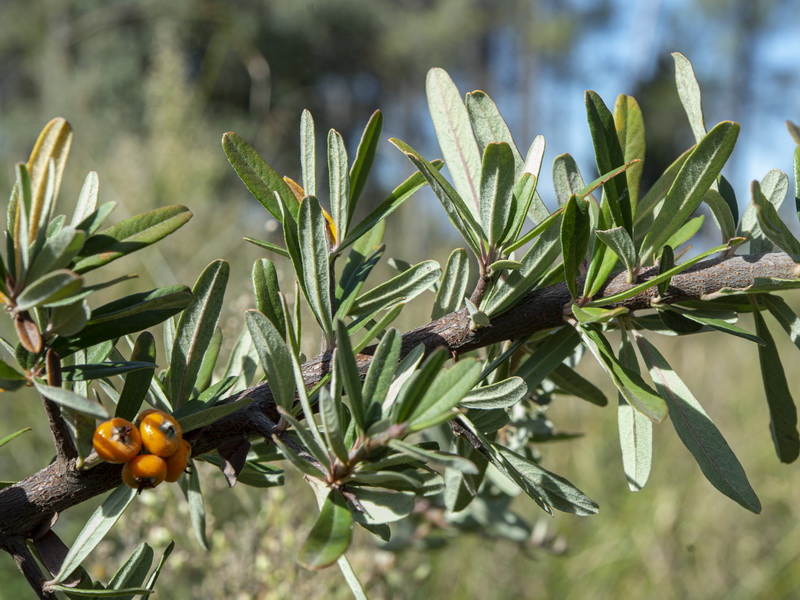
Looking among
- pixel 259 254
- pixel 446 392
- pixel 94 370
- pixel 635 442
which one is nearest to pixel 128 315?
pixel 94 370

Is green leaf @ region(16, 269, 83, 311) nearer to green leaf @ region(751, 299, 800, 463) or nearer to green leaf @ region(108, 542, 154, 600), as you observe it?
green leaf @ region(108, 542, 154, 600)

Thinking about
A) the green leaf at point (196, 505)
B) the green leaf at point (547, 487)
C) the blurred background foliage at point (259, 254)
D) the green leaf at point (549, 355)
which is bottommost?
the blurred background foliage at point (259, 254)

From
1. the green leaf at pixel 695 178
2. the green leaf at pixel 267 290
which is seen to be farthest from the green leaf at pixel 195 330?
the green leaf at pixel 695 178

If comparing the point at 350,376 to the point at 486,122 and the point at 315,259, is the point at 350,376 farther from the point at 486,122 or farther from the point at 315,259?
the point at 486,122

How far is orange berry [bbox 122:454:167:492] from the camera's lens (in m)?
0.28

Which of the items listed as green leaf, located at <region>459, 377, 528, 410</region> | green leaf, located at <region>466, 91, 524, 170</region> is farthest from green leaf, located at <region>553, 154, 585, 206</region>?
green leaf, located at <region>459, 377, 528, 410</region>

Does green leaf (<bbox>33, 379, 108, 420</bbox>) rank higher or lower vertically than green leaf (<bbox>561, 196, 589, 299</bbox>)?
higher

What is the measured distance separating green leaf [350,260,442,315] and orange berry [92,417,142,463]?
0.13 m

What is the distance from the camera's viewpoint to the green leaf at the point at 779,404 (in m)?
0.38

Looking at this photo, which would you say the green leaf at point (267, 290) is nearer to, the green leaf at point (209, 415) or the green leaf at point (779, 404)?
the green leaf at point (209, 415)

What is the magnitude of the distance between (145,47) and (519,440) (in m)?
9.11

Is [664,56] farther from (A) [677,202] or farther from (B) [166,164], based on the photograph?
(A) [677,202]

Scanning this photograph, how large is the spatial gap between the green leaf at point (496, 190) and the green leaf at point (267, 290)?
0.11 metres

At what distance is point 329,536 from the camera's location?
0.26 meters
